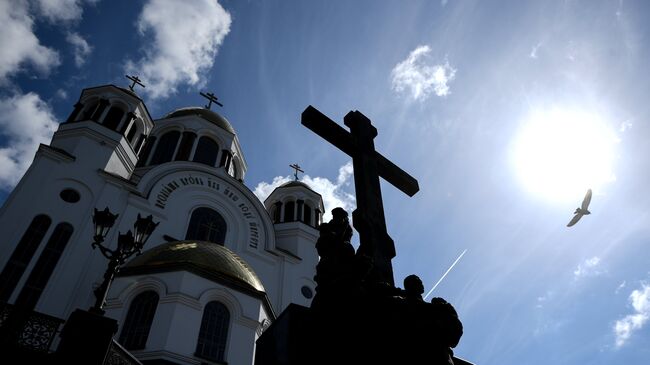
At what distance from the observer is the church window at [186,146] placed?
23.8 m

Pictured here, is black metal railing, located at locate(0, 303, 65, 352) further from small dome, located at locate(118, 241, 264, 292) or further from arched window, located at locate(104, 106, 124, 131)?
arched window, located at locate(104, 106, 124, 131)

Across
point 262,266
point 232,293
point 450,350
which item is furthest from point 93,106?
point 450,350

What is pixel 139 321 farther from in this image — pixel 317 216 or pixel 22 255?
pixel 317 216

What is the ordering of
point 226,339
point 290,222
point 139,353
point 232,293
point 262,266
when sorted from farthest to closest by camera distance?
point 290,222 < point 262,266 < point 232,293 < point 226,339 < point 139,353

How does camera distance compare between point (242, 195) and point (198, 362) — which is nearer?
point (198, 362)

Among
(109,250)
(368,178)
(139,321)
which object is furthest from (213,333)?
(368,178)

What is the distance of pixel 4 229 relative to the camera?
14.0 metres

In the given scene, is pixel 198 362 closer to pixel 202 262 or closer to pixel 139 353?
pixel 139 353

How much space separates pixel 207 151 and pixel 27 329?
56.2 feet

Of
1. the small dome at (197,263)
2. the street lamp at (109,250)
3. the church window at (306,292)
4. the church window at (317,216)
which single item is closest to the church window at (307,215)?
the church window at (317,216)

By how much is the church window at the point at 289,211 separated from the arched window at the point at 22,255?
41.6 ft

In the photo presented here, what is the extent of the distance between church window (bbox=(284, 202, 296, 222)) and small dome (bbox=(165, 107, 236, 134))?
602 cm

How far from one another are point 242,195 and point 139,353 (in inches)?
445

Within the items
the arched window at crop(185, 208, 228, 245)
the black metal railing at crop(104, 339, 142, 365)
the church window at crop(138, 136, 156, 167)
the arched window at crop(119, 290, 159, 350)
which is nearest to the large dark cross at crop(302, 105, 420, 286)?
the black metal railing at crop(104, 339, 142, 365)
